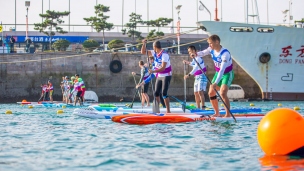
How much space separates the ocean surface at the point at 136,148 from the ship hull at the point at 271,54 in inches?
955

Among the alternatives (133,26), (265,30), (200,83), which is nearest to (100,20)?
(133,26)

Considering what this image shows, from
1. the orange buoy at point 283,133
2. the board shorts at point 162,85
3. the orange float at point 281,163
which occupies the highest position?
the board shorts at point 162,85

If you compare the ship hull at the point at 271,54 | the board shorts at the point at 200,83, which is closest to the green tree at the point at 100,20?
the ship hull at the point at 271,54

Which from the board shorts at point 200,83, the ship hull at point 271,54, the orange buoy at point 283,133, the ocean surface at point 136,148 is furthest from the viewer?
the ship hull at point 271,54

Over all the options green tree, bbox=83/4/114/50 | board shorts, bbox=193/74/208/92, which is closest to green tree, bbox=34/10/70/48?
green tree, bbox=83/4/114/50

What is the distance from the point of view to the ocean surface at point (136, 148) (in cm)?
801

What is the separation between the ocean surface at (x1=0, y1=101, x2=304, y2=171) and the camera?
801 cm

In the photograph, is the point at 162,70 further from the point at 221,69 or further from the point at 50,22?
the point at 50,22

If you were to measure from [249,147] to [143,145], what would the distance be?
158 centimetres

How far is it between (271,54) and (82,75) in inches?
482

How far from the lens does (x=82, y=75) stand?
41.8m

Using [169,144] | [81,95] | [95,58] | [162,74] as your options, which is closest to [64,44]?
[95,58]

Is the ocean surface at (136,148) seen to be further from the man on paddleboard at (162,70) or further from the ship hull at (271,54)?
the ship hull at (271,54)

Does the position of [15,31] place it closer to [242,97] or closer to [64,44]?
[64,44]
